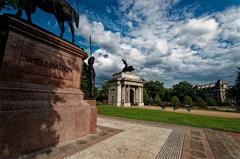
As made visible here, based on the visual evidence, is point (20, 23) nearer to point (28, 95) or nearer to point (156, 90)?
point (28, 95)

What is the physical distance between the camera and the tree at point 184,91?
79287 millimetres

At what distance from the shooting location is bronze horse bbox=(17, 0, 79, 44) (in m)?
5.75

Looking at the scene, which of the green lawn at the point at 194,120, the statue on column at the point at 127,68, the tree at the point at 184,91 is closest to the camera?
the green lawn at the point at 194,120

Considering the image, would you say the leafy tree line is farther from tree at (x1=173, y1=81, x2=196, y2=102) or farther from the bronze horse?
the bronze horse

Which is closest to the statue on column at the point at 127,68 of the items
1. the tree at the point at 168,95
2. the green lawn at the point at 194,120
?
the green lawn at the point at 194,120

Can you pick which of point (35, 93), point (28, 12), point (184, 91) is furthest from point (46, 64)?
point (184, 91)

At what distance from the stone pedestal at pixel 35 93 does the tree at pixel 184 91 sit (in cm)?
8119

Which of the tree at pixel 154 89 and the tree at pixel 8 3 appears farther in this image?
the tree at pixel 154 89

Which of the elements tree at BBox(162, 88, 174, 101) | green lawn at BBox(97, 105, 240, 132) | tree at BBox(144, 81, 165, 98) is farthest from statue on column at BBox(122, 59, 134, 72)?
tree at BBox(162, 88, 174, 101)

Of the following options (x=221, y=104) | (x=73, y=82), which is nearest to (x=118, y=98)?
(x=73, y=82)

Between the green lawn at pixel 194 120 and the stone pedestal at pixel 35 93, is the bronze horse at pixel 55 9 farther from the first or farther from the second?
the green lawn at pixel 194 120

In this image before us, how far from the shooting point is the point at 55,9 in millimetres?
6879

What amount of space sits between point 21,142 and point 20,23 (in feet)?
12.8

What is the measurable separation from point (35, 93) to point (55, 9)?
14.2ft
